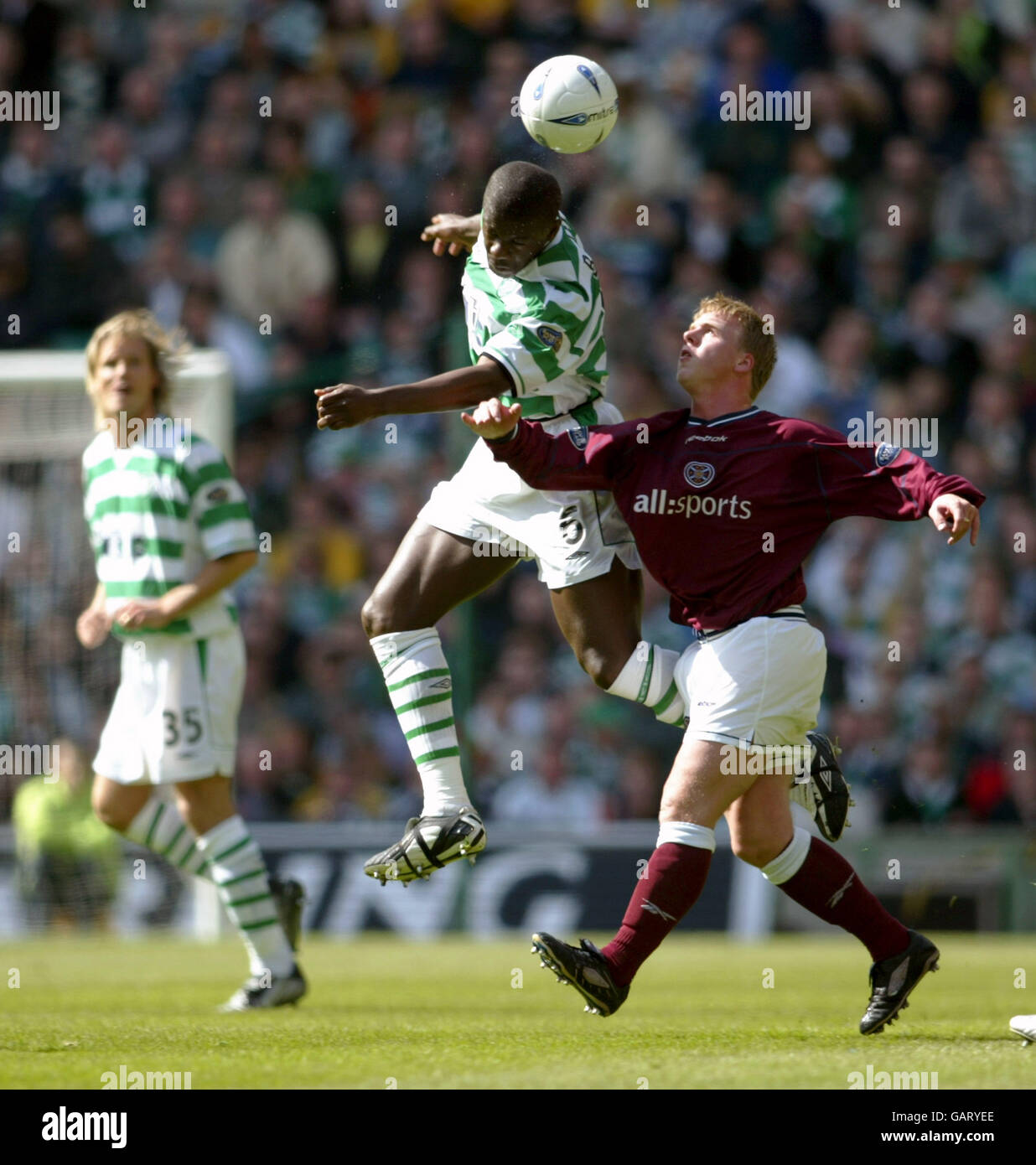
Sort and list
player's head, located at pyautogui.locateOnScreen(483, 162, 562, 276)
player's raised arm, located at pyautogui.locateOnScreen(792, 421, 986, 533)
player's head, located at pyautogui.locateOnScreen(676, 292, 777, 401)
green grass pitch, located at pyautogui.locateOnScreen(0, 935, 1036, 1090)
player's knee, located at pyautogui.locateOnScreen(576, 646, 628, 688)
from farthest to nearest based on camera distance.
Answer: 1. player's knee, located at pyautogui.locateOnScreen(576, 646, 628, 688)
2. player's head, located at pyautogui.locateOnScreen(483, 162, 562, 276)
3. player's head, located at pyautogui.locateOnScreen(676, 292, 777, 401)
4. player's raised arm, located at pyautogui.locateOnScreen(792, 421, 986, 533)
5. green grass pitch, located at pyautogui.locateOnScreen(0, 935, 1036, 1090)

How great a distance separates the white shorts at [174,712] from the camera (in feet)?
21.9

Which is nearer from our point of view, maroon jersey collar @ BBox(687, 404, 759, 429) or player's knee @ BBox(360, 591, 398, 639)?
maroon jersey collar @ BBox(687, 404, 759, 429)

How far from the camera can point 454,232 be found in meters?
6.04

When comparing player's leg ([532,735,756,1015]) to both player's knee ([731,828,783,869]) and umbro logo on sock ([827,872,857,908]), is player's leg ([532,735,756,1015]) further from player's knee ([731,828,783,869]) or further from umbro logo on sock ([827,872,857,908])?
umbro logo on sock ([827,872,857,908])

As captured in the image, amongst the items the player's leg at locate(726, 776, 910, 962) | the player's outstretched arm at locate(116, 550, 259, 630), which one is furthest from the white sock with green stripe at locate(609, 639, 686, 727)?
the player's outstretched arm at locate(116, 550, 259, 630)

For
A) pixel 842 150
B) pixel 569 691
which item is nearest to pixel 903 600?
pixel 569 691

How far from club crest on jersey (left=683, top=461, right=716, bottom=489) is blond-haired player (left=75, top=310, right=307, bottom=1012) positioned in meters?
2.21

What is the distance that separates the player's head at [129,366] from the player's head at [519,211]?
1.89 meters

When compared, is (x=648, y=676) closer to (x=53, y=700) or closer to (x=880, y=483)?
(x=880, y=483)

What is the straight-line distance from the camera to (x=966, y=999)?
700 centimetres

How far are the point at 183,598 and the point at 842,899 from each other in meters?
2.72

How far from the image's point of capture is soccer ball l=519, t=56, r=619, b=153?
5.71 m

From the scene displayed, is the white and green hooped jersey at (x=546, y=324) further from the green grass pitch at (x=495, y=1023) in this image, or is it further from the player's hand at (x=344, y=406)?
the green grass pitch at (x=495, y=1023)

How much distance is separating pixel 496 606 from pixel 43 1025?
6.86 m
